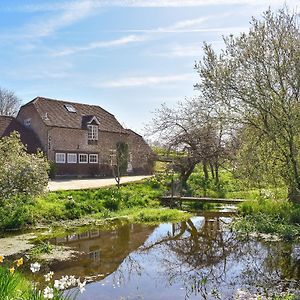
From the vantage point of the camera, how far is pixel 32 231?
16141 mm

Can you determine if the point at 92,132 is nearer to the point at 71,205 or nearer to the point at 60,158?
the point at 60,158

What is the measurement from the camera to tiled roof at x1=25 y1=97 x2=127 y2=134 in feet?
129

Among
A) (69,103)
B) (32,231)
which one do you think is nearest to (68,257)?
(32,231)

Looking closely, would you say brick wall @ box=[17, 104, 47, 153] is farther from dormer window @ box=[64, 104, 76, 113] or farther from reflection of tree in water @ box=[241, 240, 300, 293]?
reflection of tree in water @ box=[241, 240, 300, 293]

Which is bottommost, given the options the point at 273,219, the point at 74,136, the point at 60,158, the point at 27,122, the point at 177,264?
the point at 177,264

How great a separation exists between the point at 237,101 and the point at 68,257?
32.9ft

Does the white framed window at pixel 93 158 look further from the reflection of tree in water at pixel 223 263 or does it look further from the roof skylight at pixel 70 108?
the reflection of tree in water at pixel 223 263

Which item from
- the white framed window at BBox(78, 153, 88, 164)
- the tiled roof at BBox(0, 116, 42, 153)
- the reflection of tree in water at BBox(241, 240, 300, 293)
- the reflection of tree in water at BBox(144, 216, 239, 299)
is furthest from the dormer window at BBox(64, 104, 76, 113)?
the reflection of tree in water at BBox(241, 240, 300, 293)

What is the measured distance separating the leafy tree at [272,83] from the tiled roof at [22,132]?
2459 centimetres

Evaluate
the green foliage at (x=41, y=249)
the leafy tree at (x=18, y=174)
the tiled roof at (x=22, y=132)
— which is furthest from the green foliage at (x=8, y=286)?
the tiled roof at (x=22, y=132)

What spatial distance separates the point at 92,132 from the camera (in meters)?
42.4

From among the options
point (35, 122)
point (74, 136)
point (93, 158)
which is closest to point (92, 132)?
point (74, 136)

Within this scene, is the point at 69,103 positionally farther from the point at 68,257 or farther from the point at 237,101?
the point at 68,257

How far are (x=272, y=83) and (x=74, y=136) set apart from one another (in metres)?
27.0
